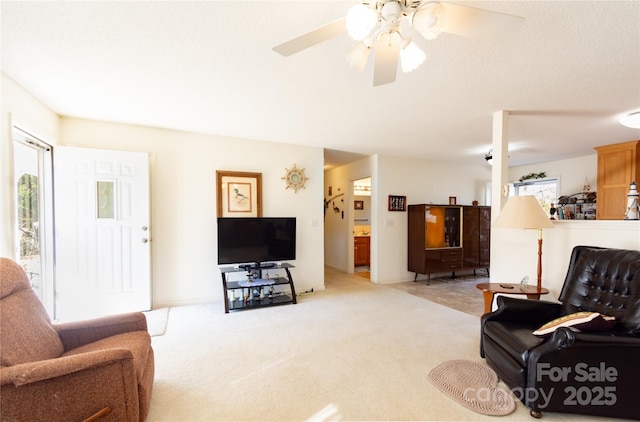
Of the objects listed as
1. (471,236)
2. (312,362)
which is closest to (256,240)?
(312,362)

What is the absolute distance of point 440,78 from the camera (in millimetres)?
2201

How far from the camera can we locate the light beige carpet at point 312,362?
1.73 meters

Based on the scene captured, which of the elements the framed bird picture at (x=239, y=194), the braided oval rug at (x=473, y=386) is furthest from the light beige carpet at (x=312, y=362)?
the framed bird picture at (x=239, y=194)

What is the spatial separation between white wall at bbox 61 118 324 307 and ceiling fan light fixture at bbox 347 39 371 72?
285cm

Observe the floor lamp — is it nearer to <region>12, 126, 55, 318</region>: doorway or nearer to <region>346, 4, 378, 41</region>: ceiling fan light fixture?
<region>346, 4, 378, 41</region>: ceiling fan light fixture

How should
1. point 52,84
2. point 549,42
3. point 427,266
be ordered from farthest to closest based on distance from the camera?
1. point 427,266
2. point 52,84
3. point 549,42

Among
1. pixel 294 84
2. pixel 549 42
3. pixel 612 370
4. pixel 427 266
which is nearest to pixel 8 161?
pixel 294 84

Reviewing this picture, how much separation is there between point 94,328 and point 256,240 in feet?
A: 6.90

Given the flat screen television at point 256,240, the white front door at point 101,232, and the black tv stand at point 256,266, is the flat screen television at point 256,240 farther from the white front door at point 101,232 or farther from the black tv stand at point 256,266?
the white front door at point 101,232

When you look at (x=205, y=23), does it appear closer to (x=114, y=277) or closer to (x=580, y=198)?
(x=114, y=277)

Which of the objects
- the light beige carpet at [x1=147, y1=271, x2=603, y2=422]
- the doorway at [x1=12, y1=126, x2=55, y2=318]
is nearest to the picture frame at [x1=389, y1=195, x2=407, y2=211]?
the light beige carpet at [x1=147, y1=271, x2=603, y2=422]

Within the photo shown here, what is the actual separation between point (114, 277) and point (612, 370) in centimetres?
444

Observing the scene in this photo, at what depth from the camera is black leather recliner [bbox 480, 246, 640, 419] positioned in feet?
5.25

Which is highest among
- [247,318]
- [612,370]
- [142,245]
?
[142,245]
